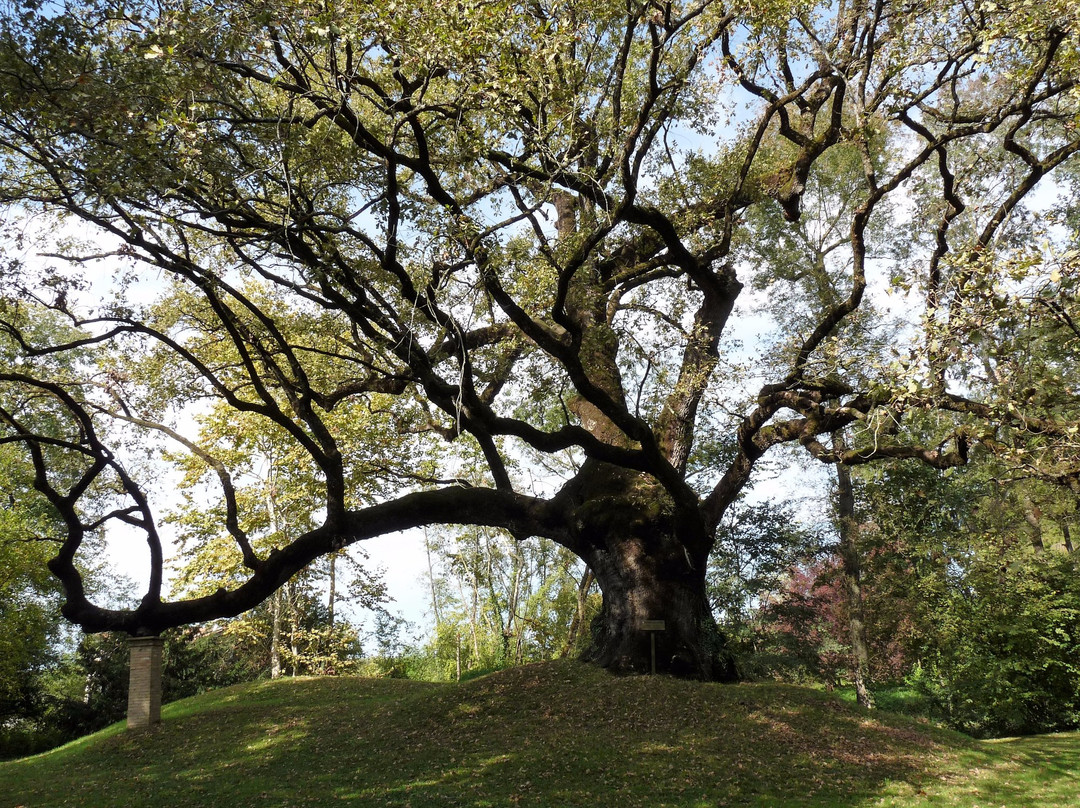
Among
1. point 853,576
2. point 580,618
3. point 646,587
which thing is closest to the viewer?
point 646,587

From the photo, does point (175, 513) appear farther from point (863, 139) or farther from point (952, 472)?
point (952, 472)

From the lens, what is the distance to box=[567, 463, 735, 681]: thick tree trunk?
404 inches

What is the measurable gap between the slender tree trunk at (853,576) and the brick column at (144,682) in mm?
12982

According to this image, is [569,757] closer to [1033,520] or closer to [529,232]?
[529,232]

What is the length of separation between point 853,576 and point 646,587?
22.1 ft

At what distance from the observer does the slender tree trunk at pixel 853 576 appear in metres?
14.6

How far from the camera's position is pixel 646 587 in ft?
34.8

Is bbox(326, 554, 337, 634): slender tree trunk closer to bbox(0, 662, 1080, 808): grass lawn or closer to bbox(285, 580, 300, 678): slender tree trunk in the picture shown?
bbox(285, 580, 300, 678): slender tree trunk

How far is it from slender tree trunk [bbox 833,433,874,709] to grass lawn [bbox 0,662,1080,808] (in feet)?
14.0

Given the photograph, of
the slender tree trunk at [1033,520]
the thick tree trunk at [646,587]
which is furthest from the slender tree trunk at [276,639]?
the slender tree trunk at [1033,520]

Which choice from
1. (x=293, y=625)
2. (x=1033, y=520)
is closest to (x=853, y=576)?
(x=1033, y=520)

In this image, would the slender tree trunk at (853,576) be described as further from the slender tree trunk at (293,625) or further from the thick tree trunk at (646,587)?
the slender tree trunk at (293,625)

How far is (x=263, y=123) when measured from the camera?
309 inches

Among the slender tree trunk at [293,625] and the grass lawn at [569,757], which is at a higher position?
the slender tree trunk at [293,625]
